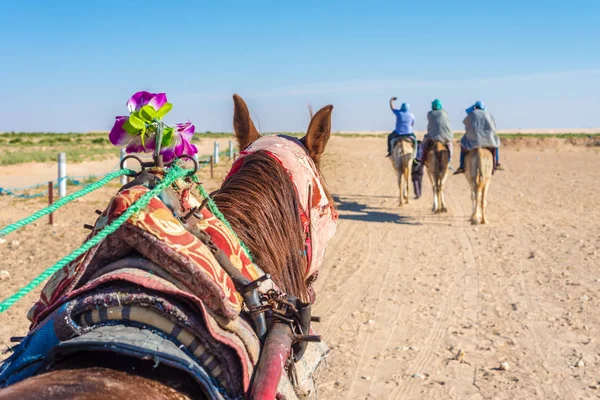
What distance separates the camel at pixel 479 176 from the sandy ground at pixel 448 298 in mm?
353

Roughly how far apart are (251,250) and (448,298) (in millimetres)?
4374

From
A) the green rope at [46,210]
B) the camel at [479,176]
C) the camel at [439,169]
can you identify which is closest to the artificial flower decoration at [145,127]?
the green rope at [46,210]

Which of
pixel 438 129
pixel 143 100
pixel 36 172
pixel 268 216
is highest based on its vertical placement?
pixel 438 129

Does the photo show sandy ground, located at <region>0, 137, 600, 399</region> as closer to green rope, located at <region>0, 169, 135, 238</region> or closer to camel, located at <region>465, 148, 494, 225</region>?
camel, located at <region>465, 148, 494, 225</region>

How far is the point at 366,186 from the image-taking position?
676 inches

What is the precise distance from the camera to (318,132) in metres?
3.20

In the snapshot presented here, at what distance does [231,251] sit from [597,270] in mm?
6434

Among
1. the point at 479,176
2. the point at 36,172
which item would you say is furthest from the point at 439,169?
the point at 36,172

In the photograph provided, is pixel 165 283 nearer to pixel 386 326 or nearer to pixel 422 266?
pixel 386 326

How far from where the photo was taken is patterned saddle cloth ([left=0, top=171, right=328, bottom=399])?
63.7 inches

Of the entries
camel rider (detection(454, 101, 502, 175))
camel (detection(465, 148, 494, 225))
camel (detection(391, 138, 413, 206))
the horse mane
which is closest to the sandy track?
camel (detection(465, 148, 494, 225))

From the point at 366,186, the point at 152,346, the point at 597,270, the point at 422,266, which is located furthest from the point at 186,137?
the point at 366,186

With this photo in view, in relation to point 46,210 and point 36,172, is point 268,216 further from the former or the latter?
point 36,172

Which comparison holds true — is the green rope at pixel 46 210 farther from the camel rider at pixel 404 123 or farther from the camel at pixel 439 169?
the camel rider at pixel 404 123
